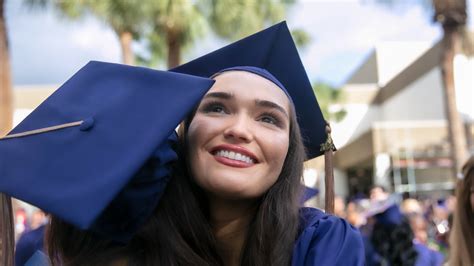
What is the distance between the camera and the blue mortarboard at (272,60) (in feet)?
6.36

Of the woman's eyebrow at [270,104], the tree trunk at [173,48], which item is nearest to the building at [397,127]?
the tree trunk at [173,48]

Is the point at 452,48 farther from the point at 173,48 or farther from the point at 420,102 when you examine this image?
the point at 420,102

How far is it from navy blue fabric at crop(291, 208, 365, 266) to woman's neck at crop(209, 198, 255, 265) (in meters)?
0.20

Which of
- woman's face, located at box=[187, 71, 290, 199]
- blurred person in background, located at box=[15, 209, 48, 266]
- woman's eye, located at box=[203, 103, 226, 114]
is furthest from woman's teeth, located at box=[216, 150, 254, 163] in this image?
blurred person in background, located at box=[15, 209, 48, 266]

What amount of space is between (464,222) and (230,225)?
57.5 inches

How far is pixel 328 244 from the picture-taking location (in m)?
1.48

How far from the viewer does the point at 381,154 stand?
22.1 m

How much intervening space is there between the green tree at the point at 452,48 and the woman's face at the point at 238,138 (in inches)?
336

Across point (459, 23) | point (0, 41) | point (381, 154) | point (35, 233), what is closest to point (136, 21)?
point (0, 41)

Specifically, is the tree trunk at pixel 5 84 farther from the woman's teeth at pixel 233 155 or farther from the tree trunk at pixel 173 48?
the woman's teeth at pixel 233 155

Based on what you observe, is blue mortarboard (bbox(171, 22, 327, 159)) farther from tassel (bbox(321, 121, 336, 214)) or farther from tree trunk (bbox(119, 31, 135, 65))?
tree trunk (bbox(119, 31, 135, 65))

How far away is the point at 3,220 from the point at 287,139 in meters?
0.84

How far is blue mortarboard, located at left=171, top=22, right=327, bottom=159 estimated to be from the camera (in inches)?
76.3

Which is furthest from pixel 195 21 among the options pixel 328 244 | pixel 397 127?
pixel 397 127
